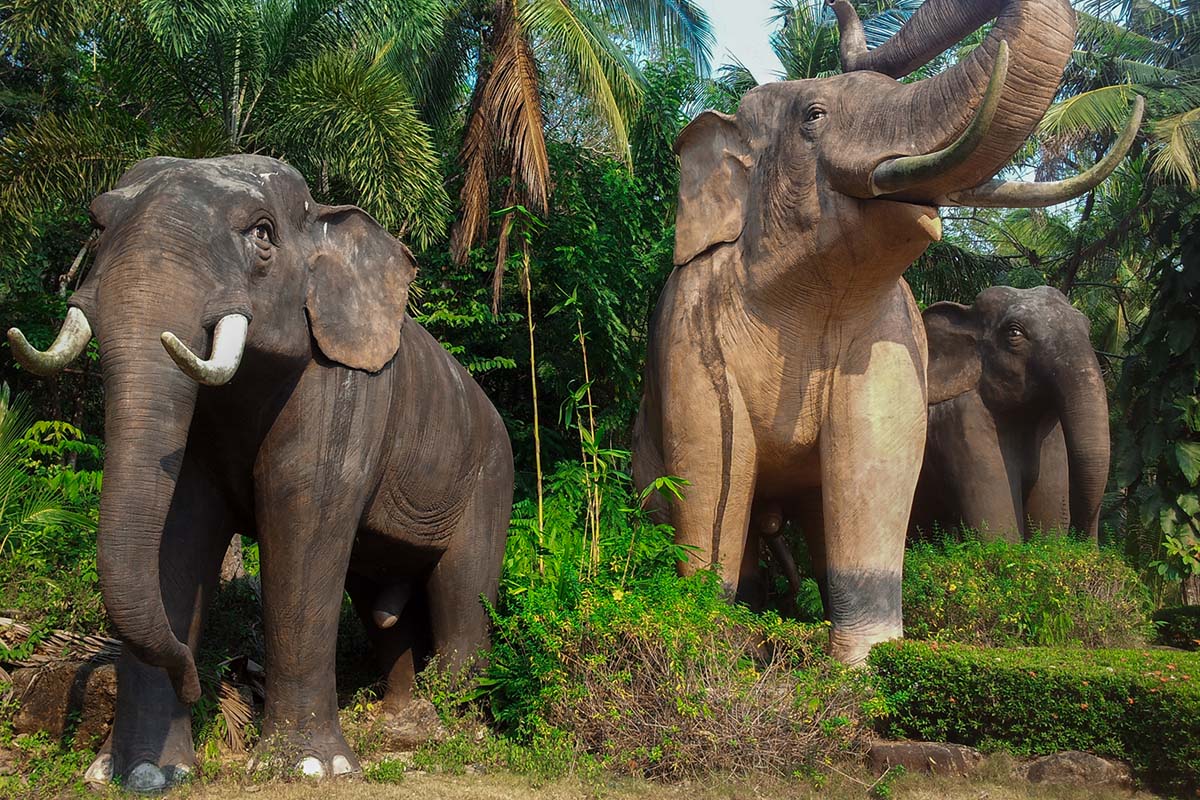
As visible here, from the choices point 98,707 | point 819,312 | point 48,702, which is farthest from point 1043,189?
point 48,702

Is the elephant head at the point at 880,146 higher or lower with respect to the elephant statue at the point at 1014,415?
higher

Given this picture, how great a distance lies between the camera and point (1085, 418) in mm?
8711

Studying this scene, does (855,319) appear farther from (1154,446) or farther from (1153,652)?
(1154,446)

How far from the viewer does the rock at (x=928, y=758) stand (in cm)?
520

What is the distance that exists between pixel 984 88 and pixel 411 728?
4.03 m

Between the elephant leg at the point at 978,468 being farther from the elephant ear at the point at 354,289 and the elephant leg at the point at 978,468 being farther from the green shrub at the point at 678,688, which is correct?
the elephant ear at the point at 354,289

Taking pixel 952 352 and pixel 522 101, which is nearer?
pixel 952 352

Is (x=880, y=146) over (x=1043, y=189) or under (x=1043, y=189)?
over

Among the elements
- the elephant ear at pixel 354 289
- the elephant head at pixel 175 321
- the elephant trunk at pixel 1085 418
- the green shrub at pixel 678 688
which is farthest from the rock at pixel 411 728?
the elephant trunk at pixel 1085 418

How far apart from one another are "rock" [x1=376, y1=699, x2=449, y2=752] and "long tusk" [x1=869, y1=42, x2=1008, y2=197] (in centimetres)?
336

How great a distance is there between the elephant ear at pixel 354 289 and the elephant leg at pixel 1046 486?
19.6 ft

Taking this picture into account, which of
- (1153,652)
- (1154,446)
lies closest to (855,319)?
(1153,652)

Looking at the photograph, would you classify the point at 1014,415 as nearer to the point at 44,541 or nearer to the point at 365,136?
the point at 365,136

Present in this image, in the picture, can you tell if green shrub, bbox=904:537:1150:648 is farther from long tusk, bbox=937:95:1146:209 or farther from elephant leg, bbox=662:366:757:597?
long tusk, bbox=937:95:1146:209
